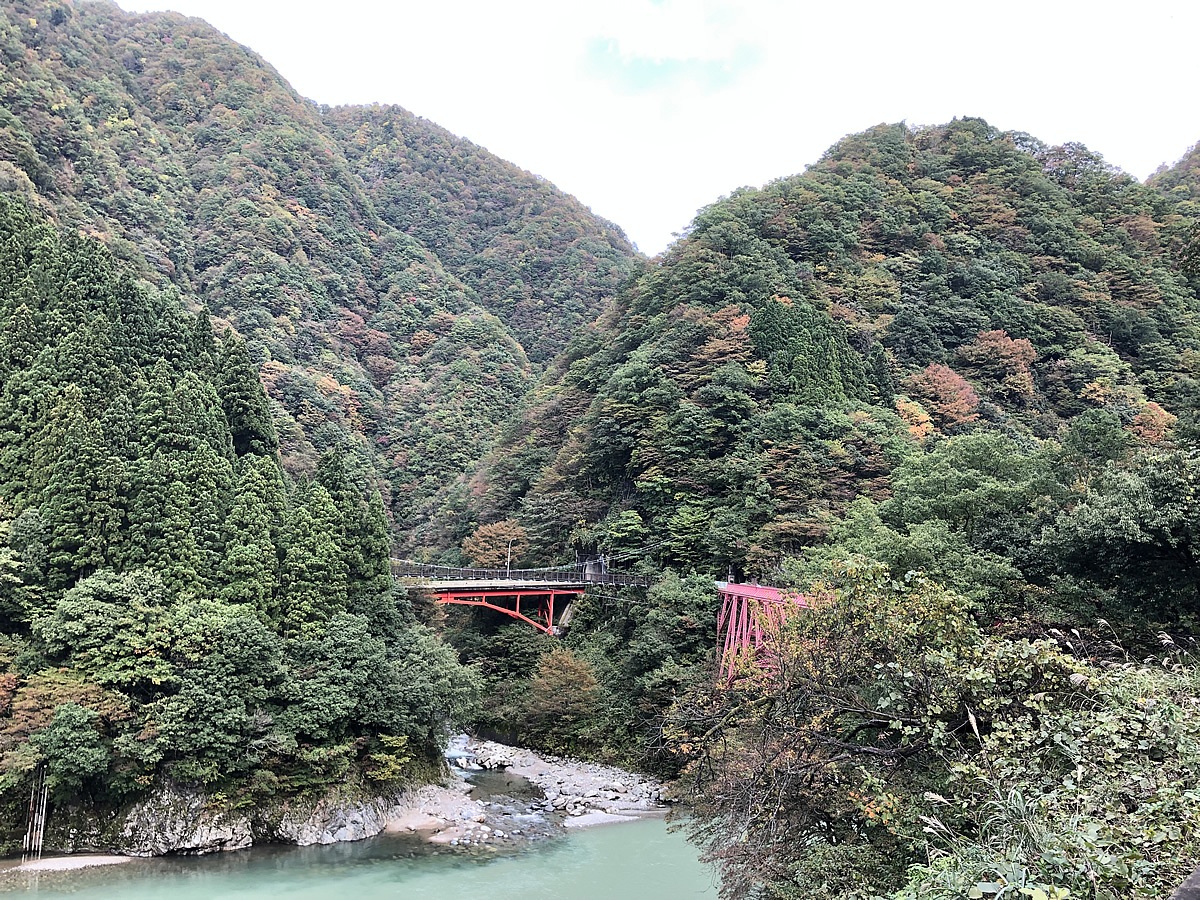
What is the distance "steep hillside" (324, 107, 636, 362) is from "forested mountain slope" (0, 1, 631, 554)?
0.46m

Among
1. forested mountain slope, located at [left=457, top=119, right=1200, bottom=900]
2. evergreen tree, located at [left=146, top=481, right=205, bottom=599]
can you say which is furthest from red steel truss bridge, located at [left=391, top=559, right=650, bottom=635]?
evergreen tree, located at [left=146, top=481, right=205, bottom=599]

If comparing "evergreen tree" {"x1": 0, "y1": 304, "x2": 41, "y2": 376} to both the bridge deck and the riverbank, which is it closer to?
the bridge deck

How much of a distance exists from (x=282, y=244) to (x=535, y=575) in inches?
1593

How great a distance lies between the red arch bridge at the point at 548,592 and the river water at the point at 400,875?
208 inches

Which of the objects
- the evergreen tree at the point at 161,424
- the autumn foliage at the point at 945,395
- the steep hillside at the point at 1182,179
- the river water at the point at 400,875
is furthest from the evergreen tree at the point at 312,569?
the steep hillside at the point at 1182,179

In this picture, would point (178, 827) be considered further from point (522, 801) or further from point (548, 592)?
point (548, 592)

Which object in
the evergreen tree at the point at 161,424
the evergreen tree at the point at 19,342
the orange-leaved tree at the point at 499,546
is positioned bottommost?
the orange-leaved tree at the point at 499,546

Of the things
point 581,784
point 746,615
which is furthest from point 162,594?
point 746,615

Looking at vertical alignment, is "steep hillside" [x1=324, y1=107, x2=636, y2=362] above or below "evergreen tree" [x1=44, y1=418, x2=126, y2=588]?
above

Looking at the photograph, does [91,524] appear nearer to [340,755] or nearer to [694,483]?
[340,755]

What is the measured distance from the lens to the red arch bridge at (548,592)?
19.7 metres

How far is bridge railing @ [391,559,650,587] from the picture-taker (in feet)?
92.3

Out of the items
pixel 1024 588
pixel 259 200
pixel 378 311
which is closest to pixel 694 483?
pixel 1024 588

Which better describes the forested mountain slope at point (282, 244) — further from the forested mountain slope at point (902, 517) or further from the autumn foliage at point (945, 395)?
the autumn foliage at point (945, 395)
